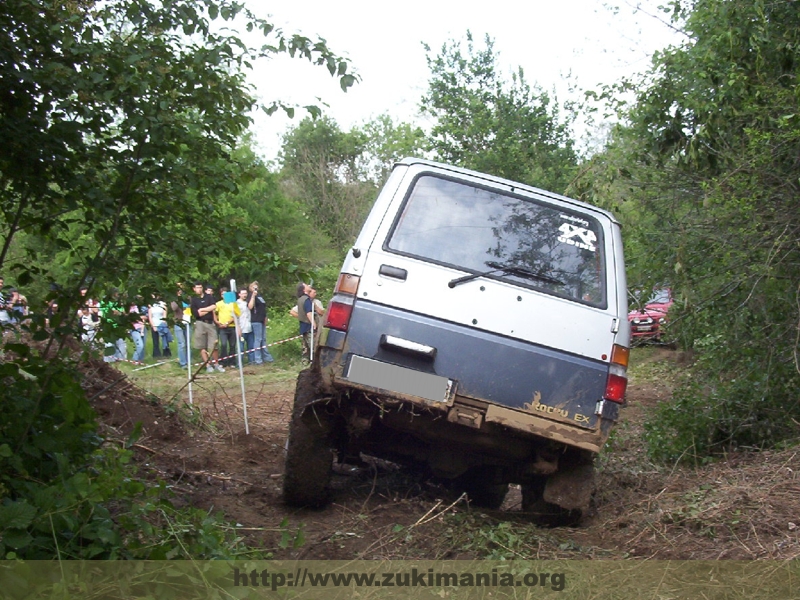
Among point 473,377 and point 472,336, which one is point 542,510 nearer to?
point 473,377

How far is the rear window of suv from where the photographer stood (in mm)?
5277

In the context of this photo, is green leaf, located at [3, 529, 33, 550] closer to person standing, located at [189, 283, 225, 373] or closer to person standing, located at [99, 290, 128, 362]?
person standing, located at [99, 290, 128, 362]

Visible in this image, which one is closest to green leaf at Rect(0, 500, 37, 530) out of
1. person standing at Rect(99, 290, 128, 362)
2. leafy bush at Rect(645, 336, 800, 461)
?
person standing at Rect(99, 290, 128, 362)

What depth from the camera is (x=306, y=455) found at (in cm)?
543

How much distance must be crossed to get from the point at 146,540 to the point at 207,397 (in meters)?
7.05

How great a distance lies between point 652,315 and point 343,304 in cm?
471

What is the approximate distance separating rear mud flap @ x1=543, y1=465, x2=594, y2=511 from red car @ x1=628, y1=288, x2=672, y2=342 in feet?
11.1

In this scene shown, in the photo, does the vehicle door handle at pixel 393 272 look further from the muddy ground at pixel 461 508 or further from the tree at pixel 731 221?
the tree at pixel 731 221

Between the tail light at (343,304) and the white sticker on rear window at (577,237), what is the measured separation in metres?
1.33

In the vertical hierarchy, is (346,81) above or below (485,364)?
above

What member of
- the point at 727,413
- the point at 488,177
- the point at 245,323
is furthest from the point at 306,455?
the point at 245,323

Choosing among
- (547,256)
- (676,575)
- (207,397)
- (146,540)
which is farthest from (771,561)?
(207,397)

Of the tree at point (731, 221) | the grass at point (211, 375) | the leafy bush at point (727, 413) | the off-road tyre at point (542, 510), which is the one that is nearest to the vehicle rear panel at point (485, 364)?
the off-road tyre at point (542, 510)

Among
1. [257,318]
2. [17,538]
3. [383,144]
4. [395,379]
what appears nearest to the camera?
[17,538]
